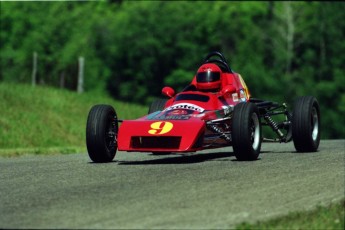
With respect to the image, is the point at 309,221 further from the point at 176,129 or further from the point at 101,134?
the point at 101,134

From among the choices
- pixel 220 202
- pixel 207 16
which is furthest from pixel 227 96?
pixel 207 16

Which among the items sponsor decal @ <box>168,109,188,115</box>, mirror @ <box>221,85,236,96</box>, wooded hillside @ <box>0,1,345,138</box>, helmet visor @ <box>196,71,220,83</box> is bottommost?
wooded hillside @ <box>0,1,345,138</box>

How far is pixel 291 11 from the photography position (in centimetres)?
8700

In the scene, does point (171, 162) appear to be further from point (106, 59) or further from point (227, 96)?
point (106, 59)

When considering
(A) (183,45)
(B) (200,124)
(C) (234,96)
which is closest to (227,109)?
(C) (234,96)

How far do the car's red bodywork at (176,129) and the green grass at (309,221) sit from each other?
5490 mm

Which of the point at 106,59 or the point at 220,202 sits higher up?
the point at 220,202

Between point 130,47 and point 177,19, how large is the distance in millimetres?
5554

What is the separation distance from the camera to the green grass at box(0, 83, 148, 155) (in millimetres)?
27319

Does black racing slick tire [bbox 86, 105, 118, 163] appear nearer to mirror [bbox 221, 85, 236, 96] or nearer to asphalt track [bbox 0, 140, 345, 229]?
asphalt track [bbox 0, 140, 345, 229]

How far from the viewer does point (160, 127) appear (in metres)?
16.0

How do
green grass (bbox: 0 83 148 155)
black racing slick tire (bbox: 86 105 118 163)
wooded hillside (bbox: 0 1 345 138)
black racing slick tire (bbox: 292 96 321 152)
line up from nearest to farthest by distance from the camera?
black racing slick tire (bbox: 86 105 118 163) → black racing slick tire (bbox: 292 96 321 152) → green grass (bbox: 0 83 148 155) → wooded hillside (bbox: 0 1 345 138)

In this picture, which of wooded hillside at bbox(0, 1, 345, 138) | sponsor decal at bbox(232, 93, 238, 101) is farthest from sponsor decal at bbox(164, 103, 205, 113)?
wooded hillside at bbox(0, 1, 345, 138)

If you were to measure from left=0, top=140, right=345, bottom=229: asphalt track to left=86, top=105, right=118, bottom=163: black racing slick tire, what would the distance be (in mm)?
319
